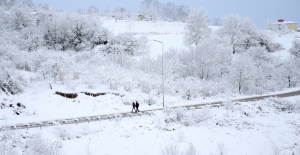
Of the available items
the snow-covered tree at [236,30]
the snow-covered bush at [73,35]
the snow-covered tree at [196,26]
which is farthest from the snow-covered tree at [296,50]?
the snow-covered bush at [73,35]

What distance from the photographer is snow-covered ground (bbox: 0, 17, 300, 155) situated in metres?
16.9

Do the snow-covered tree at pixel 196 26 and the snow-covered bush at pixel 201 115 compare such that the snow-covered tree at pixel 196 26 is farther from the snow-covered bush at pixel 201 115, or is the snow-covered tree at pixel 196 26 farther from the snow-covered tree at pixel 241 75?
the snow-covered bush at pixel 201 115

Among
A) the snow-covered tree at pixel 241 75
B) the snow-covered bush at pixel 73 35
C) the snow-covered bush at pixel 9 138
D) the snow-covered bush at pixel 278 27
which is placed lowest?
the snow-covered bush at pixel 9 138

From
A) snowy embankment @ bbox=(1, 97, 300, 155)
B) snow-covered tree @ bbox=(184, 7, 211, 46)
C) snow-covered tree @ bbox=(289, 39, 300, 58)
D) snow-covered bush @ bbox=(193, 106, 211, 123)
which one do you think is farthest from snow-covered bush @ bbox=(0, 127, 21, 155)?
snow-covered tree @ bbox=(289, 39, 300, 58)

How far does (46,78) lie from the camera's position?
101 ft

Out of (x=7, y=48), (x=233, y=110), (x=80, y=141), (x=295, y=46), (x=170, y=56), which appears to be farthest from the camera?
(x=295, y=46)

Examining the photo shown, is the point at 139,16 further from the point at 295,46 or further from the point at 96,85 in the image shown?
the point at 96,85

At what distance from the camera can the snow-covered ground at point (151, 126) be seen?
1688 centimetres

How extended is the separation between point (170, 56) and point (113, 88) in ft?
54.8

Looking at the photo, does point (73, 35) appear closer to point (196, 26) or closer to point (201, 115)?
point (196, 26)

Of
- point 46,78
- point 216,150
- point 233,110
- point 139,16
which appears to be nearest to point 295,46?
point 233,110

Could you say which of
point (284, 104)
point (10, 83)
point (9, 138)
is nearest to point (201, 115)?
point (284, 104)

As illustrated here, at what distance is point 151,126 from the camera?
67.9ft

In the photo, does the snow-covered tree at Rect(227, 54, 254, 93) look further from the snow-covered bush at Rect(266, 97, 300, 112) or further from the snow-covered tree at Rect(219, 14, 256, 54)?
the snow-covered tree at Rect(219, 14, 256, 54)
